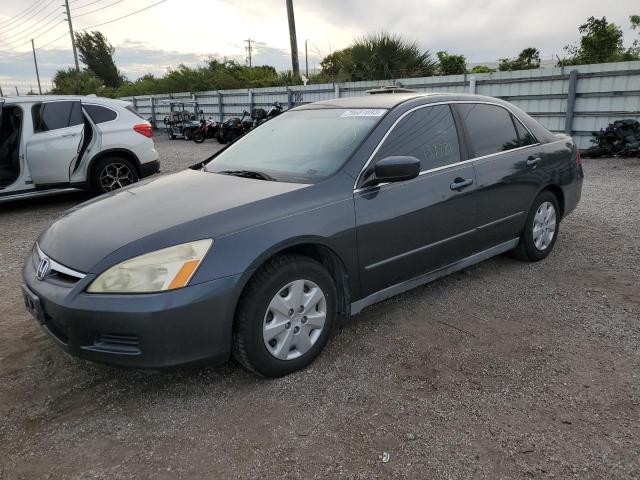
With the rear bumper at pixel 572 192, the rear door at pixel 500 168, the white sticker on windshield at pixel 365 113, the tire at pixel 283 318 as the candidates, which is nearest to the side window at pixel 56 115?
the white sticker on windshield at pixel 365 113

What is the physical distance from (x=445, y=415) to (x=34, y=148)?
6.74 m

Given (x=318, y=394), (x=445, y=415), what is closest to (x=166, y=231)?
(x=318, y=394)

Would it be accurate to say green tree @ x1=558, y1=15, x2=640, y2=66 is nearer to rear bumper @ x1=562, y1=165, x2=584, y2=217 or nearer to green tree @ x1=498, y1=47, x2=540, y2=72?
green tree @ x1=498, y1=47, x2=540, y2=72

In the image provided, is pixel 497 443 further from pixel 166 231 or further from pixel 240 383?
pixel 166 231

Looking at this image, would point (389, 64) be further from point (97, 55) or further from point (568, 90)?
point (97, 55)

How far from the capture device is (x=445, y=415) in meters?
2.47

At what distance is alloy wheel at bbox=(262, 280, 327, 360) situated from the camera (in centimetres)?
268

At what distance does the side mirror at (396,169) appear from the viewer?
300 centimetres

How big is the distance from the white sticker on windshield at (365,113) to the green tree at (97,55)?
2191 inches

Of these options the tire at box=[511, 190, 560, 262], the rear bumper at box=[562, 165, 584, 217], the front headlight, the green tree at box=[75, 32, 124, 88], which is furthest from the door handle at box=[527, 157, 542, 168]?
the green tree at box=[75, 32, 124, 88]

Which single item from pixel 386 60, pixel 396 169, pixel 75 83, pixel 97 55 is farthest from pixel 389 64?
pixel 97 55

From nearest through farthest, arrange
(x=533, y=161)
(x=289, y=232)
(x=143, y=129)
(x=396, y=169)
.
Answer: (x=289, y=232) → (x=396, y=169) → (x=533, y=161) → (x=143, y=129)

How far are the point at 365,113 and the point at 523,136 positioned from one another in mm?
1631

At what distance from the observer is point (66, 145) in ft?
23.6
